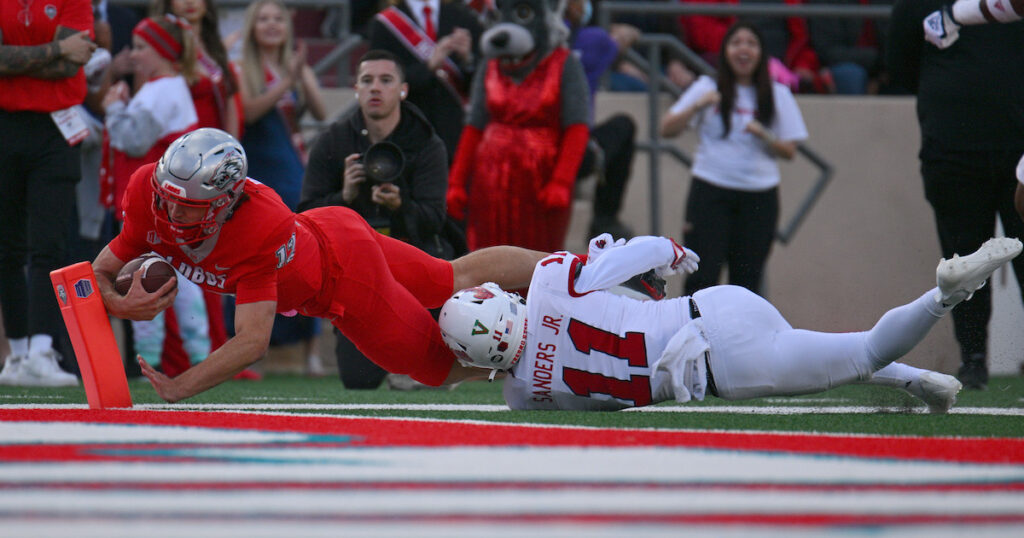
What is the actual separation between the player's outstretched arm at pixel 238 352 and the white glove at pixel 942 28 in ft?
10.9

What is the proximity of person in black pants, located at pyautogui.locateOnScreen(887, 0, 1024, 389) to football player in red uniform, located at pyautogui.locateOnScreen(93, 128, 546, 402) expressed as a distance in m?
2.52

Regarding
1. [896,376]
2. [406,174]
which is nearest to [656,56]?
[406,174]

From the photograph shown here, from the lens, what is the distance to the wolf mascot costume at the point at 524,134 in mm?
7465

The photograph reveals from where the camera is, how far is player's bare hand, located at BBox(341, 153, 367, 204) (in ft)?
20.7

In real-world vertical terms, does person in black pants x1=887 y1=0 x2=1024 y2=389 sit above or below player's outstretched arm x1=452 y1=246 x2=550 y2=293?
above

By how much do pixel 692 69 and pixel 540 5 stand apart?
228 cm

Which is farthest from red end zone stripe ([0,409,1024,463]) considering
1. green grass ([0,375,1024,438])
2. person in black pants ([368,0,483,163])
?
person in black pants ([368,0,483,163])

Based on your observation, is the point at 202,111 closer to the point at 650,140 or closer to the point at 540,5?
the point at 540,5

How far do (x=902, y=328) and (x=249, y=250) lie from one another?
196 cm

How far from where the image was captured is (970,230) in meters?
6.16

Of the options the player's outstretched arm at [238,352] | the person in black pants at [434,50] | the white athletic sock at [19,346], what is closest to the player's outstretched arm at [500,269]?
the player's outstretched arm at [238,352]

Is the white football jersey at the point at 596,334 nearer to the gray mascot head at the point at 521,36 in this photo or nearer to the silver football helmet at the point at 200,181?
the silver football helmet at the point at 200,181

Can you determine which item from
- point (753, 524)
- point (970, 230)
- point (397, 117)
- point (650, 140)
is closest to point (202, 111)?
point (397, 117)

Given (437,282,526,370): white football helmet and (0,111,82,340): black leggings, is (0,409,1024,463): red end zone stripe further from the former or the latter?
(0,111,82,340): black leggings
